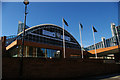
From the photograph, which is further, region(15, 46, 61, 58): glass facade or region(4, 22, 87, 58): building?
region(4, 22, 87, 58): building

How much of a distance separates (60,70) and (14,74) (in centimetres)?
639

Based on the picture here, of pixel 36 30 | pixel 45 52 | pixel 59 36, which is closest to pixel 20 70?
pixel 45 52

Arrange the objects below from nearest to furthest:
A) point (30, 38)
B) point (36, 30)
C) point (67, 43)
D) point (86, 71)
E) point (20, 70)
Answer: point (20, 70) < point (86, 71) < point (30, 38) < point (36, 30) < point (67, 43)

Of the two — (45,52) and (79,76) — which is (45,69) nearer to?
(79,76)

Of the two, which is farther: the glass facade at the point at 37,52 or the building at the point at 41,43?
the building at the point at 41,43

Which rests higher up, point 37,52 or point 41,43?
point 41,43

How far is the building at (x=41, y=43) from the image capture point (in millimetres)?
25920

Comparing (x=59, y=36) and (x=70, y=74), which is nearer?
(x=70, y=74)


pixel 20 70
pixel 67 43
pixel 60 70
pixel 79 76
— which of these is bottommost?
pixel 79 76

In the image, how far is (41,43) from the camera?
94.6 ft

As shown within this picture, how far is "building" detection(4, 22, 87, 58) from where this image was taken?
85.0 ft

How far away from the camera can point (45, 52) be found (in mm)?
30234

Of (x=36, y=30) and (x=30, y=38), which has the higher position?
(x=36, y=30)

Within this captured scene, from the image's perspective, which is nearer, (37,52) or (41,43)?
(37,52)
